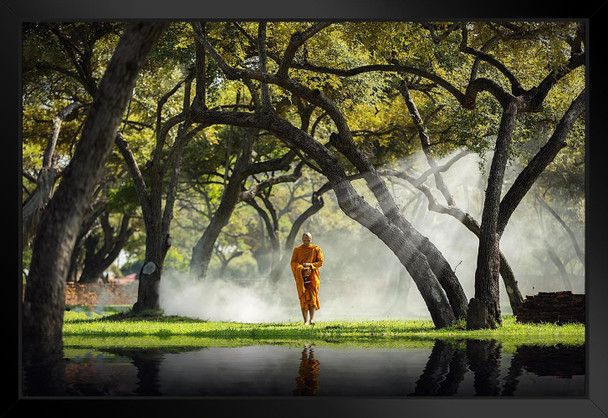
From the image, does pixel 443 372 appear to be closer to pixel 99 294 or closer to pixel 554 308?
pixel 554 308

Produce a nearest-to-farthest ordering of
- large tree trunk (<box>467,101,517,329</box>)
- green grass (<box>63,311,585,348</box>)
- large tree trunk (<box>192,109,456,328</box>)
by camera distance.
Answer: green grass (<box>63,311,585,348</box>)
large tree trunk (<box>467,101,517,329</box>)
large tree trunk (<box>192,109,456,328</box>)

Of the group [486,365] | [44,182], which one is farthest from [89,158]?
[44,182]

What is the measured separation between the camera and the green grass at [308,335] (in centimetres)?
1298

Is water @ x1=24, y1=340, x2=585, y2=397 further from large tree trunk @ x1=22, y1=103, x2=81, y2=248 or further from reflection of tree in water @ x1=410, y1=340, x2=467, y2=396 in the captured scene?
large tree trunk @ x1=22, y1=103, x2=81, y2=248

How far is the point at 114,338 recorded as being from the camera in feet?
45.5

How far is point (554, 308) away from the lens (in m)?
16.9

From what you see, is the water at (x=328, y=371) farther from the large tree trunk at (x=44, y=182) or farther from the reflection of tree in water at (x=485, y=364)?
the large tree trunk at (x=44, y=182)

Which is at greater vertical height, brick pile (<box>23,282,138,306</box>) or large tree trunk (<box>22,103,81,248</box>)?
large tree trunk (<box>22,103,81,248</box>)

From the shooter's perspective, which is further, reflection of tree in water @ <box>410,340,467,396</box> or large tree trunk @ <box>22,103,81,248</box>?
large tree trunk @ <box>22,103,81,248</box>

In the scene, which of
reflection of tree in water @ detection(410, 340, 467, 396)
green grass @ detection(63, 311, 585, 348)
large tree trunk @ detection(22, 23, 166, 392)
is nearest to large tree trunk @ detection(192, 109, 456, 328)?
green grass @ detection(63, 311, 585, 348)

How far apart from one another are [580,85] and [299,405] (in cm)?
1521

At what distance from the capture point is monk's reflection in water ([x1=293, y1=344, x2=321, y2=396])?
868 centimetres

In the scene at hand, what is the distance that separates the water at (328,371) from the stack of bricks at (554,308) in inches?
178

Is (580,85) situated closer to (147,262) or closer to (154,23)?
(147,262)
